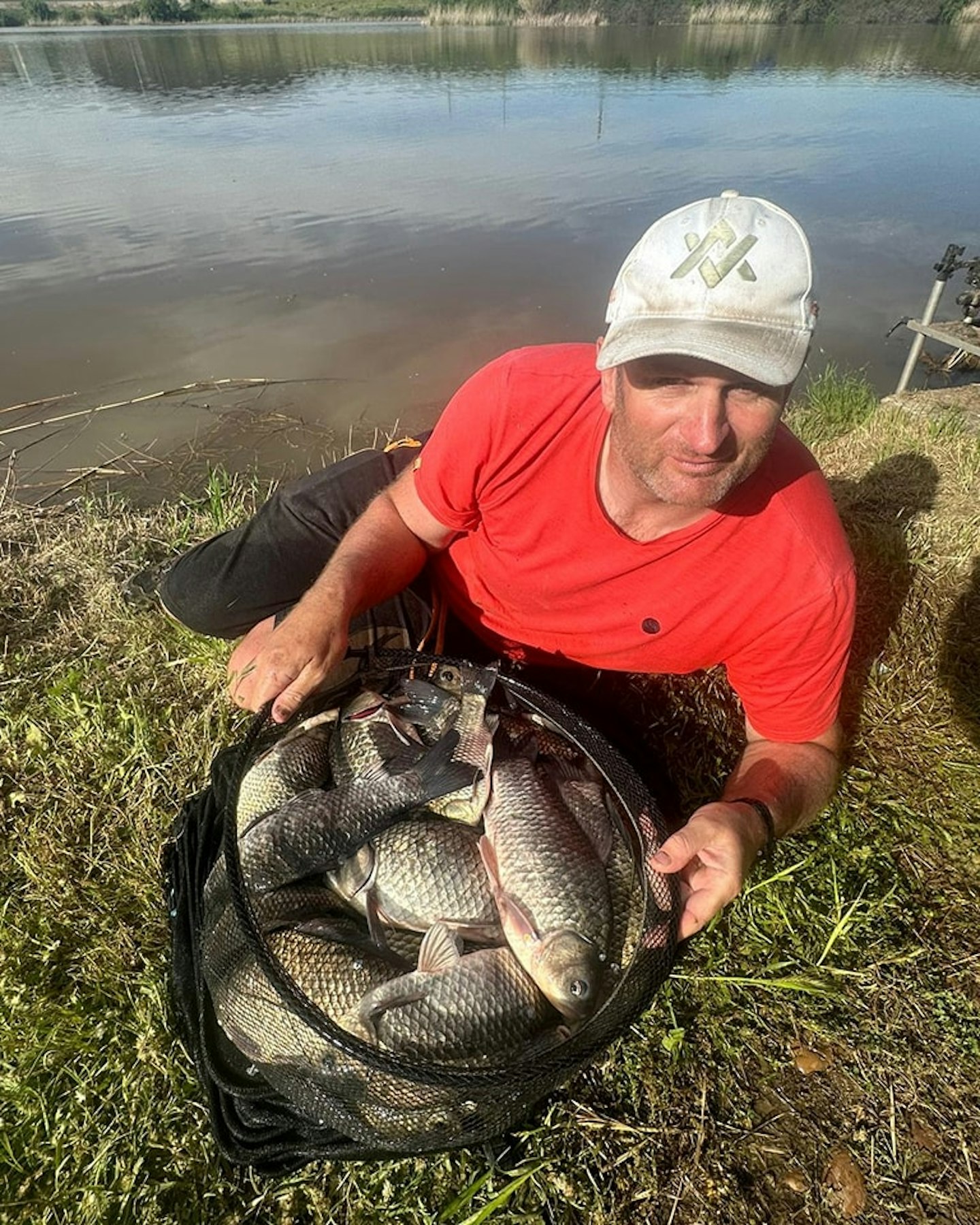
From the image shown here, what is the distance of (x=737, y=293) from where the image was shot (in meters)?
1.56

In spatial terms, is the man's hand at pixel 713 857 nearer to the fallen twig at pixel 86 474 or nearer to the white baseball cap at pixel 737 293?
the white baseball cap at pixel 737 293

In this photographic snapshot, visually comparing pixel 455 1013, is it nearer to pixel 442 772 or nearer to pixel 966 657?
pixel 442 772

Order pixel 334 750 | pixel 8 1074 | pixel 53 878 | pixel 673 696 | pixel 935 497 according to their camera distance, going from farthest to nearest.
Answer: pixel 935 497, pixel 673 696, pixel 53 878, pixel 334 750, pixel 8 1074

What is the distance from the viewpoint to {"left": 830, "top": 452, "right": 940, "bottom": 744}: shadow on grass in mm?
2865

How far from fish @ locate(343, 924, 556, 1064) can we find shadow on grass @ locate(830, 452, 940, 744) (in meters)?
1.70

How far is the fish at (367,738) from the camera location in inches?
76.2

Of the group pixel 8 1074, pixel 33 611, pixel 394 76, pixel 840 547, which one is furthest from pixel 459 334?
pixel 394 76

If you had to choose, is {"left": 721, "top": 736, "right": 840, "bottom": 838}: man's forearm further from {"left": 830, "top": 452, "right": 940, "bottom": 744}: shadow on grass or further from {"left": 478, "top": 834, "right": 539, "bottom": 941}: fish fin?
{"left": 830, "top": 452, "right": 940, "bottom": 744}: shadow on grass

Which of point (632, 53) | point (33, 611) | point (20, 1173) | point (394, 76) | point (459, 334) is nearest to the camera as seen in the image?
point (20, 1173)

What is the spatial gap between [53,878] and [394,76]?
26076mm

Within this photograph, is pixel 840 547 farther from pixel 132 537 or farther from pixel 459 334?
pixel 459 334

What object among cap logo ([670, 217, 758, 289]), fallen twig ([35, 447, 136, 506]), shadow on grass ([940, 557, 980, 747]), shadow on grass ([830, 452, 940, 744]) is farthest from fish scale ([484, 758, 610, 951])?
fallen twig ([35, 447, 136, 506])

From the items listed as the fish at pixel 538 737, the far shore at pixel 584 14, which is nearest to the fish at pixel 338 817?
the fish at pixel 538 737

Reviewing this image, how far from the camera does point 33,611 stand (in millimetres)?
3215
